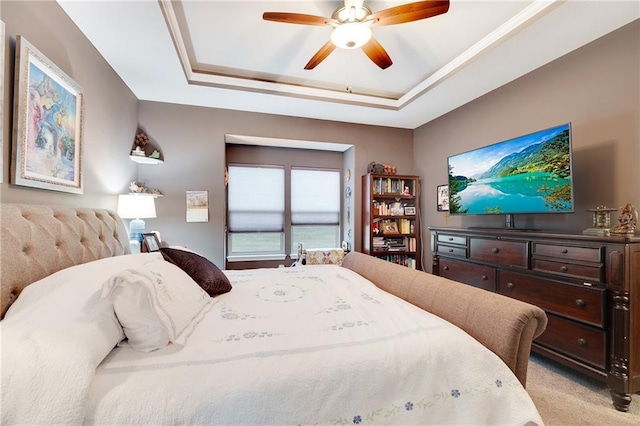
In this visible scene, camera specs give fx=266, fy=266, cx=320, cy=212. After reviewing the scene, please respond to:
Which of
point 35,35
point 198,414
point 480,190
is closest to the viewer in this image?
point 198,414

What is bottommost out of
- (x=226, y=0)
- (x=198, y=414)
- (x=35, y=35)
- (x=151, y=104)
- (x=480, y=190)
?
(x=198, y=414)

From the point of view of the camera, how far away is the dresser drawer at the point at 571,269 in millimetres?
1763

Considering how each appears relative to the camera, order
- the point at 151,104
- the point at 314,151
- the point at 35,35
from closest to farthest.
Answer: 1. the point at 35,35
2. the point at 151,104
3. the point at 314,151

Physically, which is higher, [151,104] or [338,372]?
[151,104]

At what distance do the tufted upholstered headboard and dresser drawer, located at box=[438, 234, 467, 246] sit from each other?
10.3 feet

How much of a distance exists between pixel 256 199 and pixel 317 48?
2426mm

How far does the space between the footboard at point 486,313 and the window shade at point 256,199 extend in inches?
118

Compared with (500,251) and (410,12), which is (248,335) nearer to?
(410,12)

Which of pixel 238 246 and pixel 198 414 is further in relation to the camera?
pixel 238 246

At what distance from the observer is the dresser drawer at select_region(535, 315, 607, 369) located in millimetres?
1752

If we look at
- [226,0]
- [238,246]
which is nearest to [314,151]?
[238,246]

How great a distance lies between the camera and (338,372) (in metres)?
0.92

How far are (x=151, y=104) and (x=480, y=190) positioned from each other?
13.4 ft

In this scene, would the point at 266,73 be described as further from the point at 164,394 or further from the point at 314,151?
the point at 164,394
